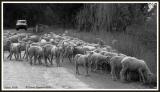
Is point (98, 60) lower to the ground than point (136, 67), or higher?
higher

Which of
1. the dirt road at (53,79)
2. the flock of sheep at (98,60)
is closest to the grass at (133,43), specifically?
the flock of sheep at (98,60)

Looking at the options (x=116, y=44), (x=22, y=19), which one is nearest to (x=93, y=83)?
(x=116, y=44)

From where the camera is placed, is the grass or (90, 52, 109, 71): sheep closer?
(90, 52, 109, 71): sheep

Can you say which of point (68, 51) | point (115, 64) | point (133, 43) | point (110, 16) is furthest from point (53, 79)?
point (110, 16)

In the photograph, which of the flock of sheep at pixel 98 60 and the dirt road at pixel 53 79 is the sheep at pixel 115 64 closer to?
the flock of sheep at pixel 98 60

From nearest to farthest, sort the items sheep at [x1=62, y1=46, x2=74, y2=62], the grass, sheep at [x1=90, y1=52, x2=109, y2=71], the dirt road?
the dirt road → sheep at [x1=90, y1=52, x2=109, y2=71] → the grass → sheep at [x1=62, y1=46, x2=74, y2=62]

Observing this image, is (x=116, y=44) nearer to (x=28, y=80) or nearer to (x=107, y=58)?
(x=107, y=58)

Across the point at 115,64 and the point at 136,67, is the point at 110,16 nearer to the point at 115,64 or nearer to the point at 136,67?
the point at 115,64

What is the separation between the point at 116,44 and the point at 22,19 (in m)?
29.5

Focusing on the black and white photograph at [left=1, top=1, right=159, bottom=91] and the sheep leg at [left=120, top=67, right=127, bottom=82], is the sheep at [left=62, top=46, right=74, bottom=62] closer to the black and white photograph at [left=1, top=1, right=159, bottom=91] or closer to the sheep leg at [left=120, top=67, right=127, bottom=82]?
the black and white photograph at [left=1, top=1, right=159, bottom=91]

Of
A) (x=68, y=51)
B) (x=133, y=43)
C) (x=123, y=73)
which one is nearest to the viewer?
(x=123, y=73)

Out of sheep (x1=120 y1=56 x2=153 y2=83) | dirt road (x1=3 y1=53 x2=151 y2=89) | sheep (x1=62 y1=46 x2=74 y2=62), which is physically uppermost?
sheep (x1=62 y1=46 x2=74 y2=62)

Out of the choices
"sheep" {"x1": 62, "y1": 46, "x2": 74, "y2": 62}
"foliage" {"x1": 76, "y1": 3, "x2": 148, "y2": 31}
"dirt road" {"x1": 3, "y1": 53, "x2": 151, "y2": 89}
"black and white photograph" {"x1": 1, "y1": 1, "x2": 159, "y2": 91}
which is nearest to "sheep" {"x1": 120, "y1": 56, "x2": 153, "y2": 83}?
"black and white photograph" {"x1": 1, "y1": 1, "x2": 159, "y2": 91}

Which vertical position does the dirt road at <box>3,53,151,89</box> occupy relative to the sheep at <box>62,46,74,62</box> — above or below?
below
